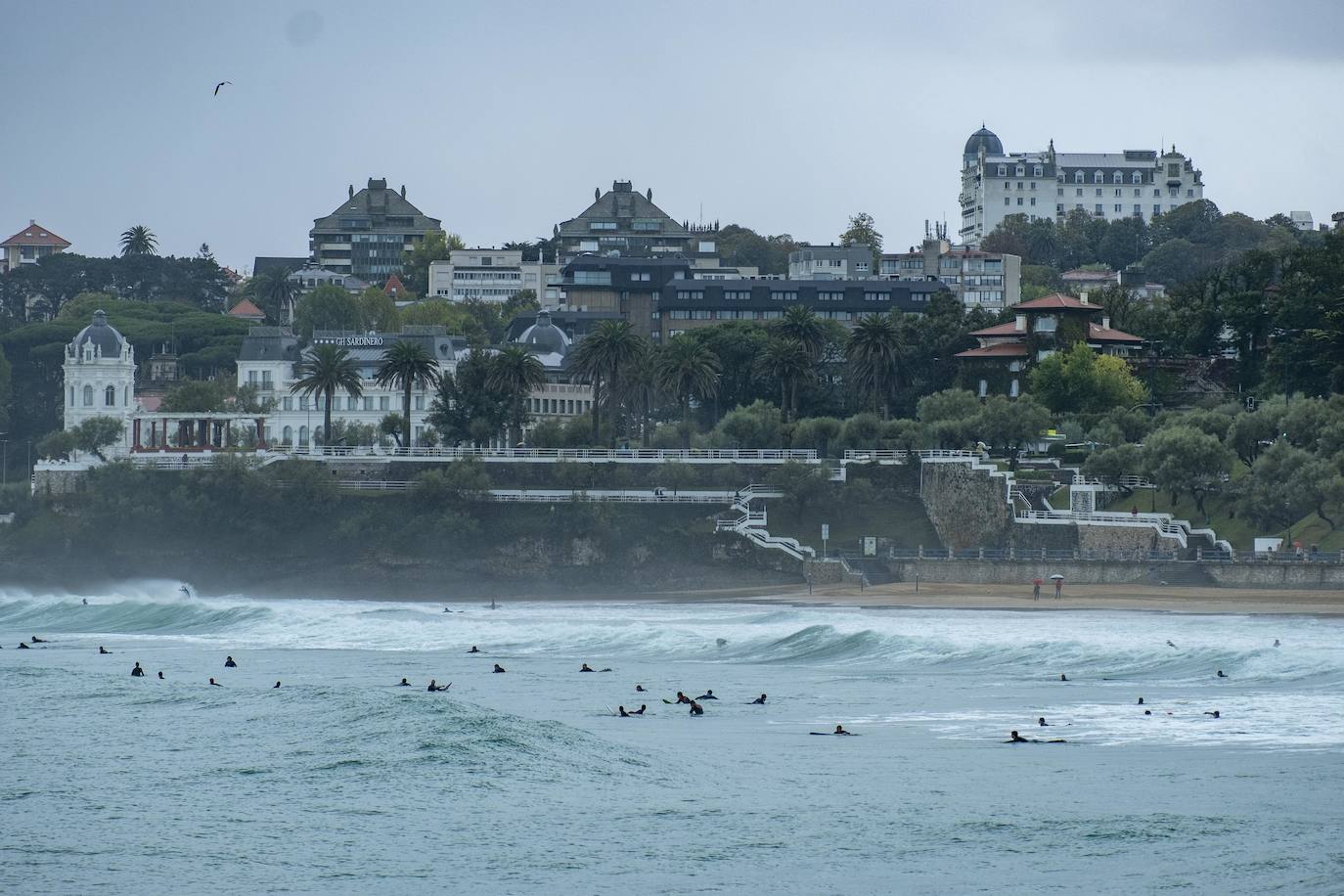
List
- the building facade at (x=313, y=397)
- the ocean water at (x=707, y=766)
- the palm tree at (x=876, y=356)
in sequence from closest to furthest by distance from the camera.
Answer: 1. the ocean water at (x=707, y=766)
2. the palm tree at (x=876, y=356)
3. the building facade at (x=313, y=397)

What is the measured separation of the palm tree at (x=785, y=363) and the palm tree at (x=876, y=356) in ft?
9.68

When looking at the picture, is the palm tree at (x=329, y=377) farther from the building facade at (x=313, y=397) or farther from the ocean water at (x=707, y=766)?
the ocean water at (x=707, y=766)

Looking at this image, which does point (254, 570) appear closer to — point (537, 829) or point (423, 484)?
point (423, 484)

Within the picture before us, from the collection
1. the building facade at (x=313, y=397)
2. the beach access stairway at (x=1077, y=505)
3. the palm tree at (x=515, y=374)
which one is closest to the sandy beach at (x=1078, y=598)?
the beach access stairway at (x=1077, y=505)

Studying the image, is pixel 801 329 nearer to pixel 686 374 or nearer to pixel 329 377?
pixel 686 374

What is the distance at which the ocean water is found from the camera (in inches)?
1614

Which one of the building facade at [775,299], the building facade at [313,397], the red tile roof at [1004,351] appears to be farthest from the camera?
the building facade at [775,299]

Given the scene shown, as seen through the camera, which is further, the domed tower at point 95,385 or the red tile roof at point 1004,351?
the domed tower at point 95,385

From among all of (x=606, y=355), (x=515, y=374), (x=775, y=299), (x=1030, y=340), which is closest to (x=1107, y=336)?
(x=1030, y=340)

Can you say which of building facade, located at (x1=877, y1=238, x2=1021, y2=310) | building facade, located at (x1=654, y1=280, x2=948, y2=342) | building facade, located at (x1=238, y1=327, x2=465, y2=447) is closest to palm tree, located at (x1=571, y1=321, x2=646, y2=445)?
building facade, located at (x1=238, y1=327, x2=465, y2=447)

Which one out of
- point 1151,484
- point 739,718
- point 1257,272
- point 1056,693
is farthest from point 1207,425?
point 739,718

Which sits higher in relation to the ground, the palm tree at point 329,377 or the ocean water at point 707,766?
the palm tree at point 329,377

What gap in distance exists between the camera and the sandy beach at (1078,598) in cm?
8150

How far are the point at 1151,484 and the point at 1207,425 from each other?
753cm
